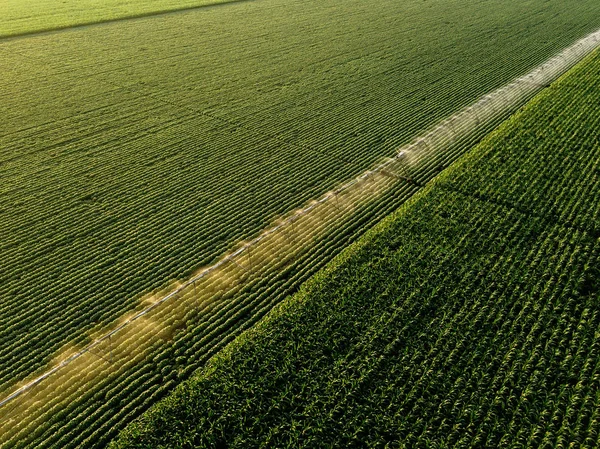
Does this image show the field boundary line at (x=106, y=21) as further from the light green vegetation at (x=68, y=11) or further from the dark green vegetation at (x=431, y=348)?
the dark green vegetation at (x=431, y=348)

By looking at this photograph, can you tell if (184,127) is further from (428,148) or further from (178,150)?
(428,148)

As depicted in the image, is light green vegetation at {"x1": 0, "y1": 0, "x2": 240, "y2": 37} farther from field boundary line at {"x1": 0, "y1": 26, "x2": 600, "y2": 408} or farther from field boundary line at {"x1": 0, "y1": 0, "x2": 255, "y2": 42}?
field boundary line at {"x1": 0, "y1": 26, "x2": 600, "y2": 408}

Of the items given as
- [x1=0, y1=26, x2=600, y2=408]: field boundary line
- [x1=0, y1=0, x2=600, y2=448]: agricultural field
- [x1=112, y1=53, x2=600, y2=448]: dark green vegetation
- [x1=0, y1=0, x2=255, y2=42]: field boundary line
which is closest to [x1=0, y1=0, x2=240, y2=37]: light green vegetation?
[x1=0, y1=0, x2=255, y2=42]: field boundary line

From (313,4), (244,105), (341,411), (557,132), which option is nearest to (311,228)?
(341,411)

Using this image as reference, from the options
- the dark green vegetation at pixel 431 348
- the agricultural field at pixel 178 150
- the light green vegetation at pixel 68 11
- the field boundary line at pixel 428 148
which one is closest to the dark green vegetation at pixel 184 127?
the agricultural field at pixel 178 150

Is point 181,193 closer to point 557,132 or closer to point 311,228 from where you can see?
point 311,228

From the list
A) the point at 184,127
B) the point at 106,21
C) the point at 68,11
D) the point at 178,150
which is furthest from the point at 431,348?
the point at 68,11

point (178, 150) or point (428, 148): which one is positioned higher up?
point (178, 150)
